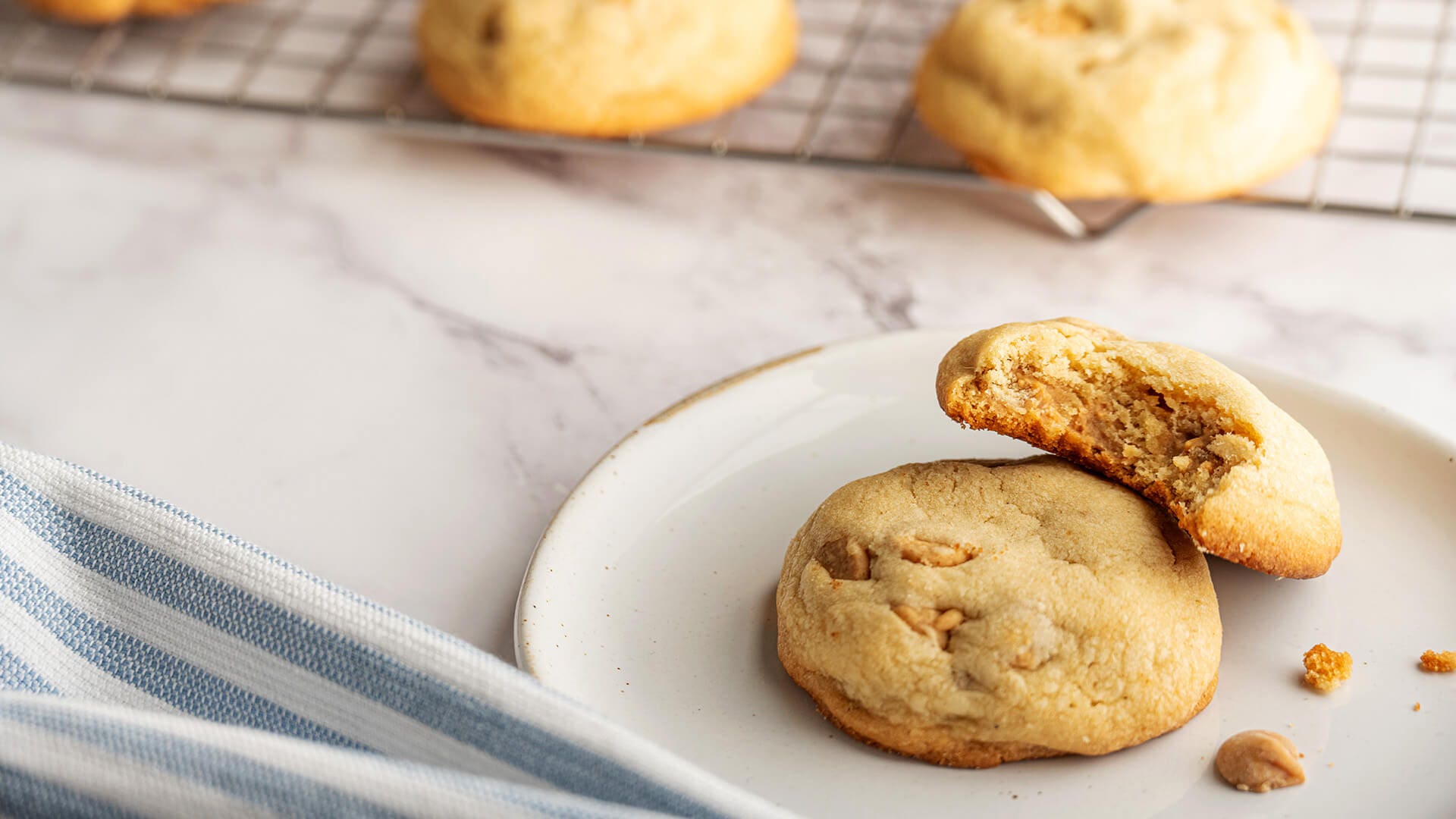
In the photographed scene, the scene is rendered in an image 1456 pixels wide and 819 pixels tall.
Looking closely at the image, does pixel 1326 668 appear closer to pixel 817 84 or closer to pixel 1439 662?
pixel 1439 662

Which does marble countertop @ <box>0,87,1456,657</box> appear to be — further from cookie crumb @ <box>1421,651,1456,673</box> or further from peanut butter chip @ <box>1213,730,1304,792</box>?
peanut butter chip @ <box>1213,730,1304,792</box>

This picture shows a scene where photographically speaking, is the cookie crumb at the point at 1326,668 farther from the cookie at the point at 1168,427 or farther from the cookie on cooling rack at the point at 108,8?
the cookie on cooling rack at the point at 108,8

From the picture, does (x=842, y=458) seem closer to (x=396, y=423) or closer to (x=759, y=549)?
(x=759, y=549)

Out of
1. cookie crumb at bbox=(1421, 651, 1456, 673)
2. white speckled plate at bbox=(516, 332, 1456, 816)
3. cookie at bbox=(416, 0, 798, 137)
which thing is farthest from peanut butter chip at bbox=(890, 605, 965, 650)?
cookie at bbox=(416, 0, 798, 137)

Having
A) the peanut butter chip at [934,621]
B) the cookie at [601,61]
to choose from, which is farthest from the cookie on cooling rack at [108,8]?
the peanut butter chip at [934,621]

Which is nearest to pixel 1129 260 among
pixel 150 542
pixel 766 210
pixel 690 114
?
pixel 766 210

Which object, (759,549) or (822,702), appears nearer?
(822,702)
